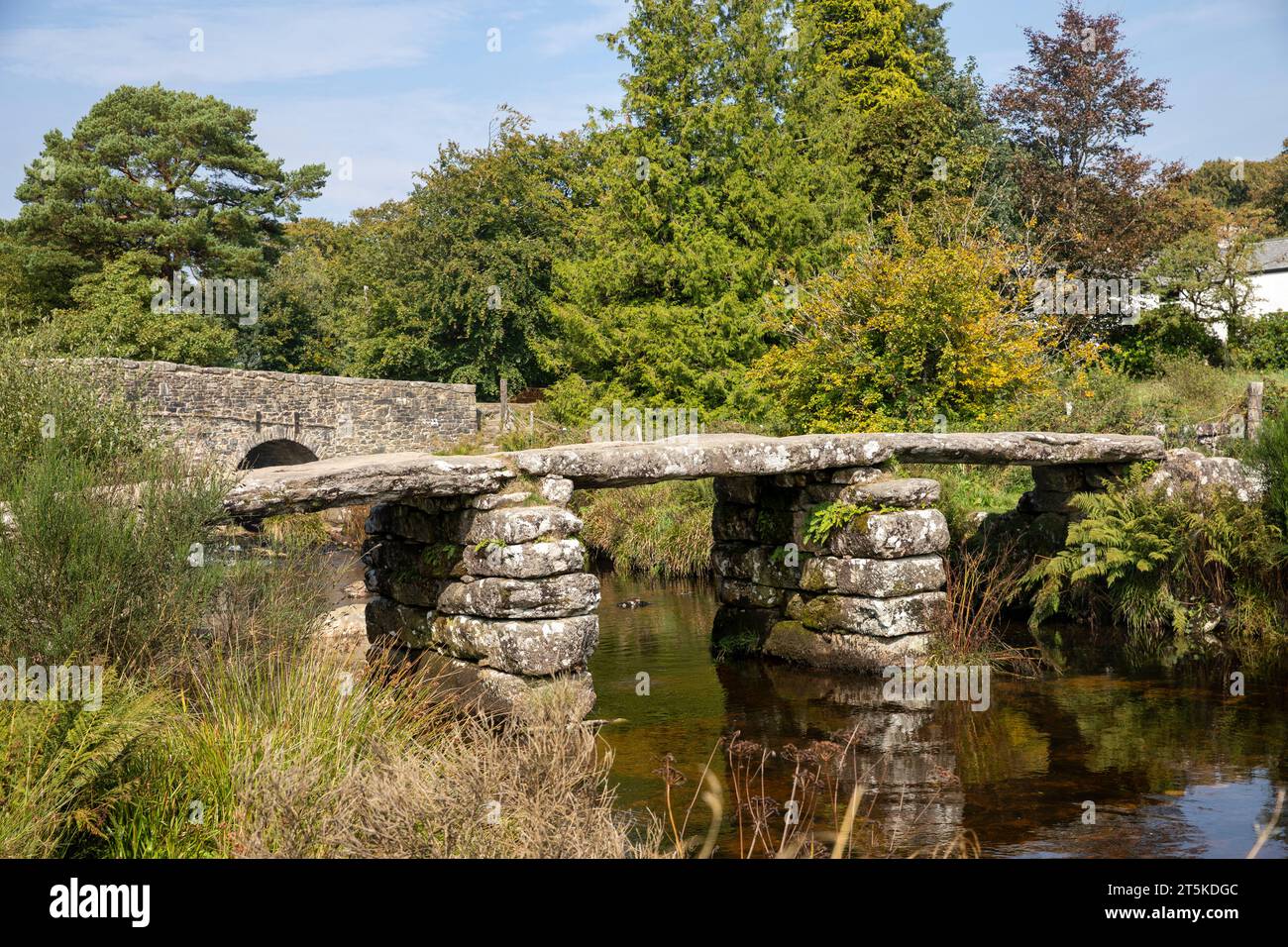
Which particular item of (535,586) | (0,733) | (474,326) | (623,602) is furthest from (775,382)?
(474,326)

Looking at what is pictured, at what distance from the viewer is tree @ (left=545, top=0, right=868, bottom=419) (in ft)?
69.5

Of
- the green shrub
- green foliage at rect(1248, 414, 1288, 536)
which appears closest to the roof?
green foliage at rect(1248, 414, 1288, 536)

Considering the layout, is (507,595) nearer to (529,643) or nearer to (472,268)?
(529,643)

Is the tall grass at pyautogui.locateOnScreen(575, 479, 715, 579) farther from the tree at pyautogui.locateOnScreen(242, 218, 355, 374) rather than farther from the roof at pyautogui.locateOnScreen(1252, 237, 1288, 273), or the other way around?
the roof at pyautogui.locateOnScreen(1252, 237, 1288, 273)

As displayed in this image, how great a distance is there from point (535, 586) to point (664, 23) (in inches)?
679

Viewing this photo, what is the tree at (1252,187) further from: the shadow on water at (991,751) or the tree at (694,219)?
the shadow on water at (991,751)

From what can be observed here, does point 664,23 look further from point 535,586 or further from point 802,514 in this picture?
point 535,586

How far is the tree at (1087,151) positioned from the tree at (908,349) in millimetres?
12985

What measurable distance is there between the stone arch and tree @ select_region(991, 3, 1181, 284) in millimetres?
19172

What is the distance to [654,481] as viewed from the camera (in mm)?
9102

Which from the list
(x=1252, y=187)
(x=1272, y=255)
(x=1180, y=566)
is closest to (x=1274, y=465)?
(x=1180, y=566)

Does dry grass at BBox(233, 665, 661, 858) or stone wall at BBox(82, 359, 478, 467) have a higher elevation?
stone wall at BBox(82, 359, 478, 467)

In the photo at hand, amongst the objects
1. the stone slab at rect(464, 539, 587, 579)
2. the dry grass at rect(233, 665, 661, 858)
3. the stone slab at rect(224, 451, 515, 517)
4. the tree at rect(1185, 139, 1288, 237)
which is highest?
the tree at rect(1185, 139, 1288, 237)

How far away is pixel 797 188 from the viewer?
22844mm
